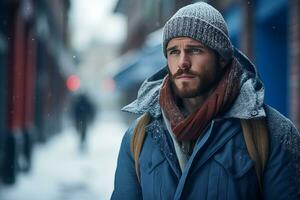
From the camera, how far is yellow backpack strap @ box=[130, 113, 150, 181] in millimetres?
2588

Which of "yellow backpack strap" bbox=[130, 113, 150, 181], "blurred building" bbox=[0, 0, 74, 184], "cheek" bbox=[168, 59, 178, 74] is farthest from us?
"blurred building" bbox=[0, 0, 74, 184]

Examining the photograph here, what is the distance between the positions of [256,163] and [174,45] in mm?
635

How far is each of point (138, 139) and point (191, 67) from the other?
0.44 meters

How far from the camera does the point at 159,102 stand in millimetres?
2598

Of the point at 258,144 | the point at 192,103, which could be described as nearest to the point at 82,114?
the point at 192,103

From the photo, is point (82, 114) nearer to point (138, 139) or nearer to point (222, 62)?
point (138, 139)

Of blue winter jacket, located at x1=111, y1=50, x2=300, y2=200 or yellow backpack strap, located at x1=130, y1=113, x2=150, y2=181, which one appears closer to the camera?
blue winter jacket, located at x1=111, y1=50, x2=300, y2=200

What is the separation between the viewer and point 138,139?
2611 mm

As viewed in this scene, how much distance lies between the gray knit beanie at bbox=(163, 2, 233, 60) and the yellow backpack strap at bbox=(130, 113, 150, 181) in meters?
0.39

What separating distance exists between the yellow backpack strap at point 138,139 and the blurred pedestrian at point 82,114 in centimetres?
1459

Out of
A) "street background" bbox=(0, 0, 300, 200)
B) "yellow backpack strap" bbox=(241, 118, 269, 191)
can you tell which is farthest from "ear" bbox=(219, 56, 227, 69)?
"street background" bbox=(0, 0, 300, 200)

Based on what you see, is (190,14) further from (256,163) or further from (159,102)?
(256,163)

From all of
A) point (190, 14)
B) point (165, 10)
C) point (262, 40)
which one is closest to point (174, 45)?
point (190, 14)

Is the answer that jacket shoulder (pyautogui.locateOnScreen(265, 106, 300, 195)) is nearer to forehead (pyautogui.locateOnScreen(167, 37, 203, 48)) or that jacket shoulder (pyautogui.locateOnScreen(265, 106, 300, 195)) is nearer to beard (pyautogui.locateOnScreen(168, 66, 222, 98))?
beard (pyautogui.locateOnScreen(168, 66, 222, 98))
